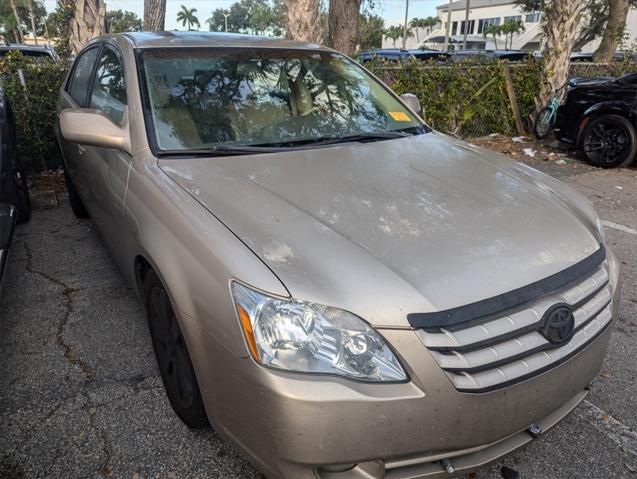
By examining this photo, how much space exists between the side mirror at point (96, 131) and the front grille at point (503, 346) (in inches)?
70.2

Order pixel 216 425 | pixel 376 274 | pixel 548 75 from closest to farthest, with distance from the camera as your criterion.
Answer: pixel 376 274 < pixel 216 425 < pixel 548 75

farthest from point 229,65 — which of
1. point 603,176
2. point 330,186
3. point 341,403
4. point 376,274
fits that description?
point 603,176

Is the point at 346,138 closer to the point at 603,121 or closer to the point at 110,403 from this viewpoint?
the point at 110,403

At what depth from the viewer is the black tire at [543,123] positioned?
8.54 metres

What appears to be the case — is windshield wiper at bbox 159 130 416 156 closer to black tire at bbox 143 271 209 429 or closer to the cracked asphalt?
black tire at bbox 143 271 209 429

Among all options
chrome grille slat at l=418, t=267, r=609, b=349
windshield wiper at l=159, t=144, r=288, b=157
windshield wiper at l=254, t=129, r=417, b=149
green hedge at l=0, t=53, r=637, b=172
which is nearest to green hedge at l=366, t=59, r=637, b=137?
green hedge at l=0, t=53, r=637, b=172

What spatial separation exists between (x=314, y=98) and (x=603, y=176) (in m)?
5.49

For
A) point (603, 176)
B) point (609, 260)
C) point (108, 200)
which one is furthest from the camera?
point (603, 176)

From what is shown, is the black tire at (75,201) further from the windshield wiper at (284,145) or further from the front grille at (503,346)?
the front grille at (503,346)

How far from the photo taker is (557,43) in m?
8.73

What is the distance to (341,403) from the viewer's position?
1.45 metres

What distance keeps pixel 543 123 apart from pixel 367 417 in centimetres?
848

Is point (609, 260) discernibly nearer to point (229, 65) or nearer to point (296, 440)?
point (296, 440)

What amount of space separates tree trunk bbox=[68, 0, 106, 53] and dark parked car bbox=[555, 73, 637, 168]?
23.7 feet
